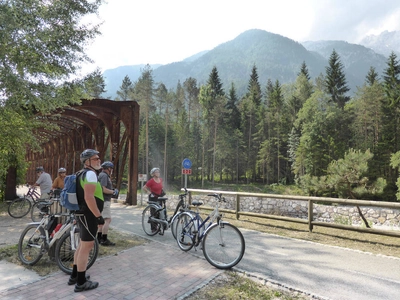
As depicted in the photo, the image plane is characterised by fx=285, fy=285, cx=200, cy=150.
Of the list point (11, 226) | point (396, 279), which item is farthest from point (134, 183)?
point (396, 279)

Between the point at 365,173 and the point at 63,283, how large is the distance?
2941 centimetres

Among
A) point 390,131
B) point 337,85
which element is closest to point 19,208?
point 390,131

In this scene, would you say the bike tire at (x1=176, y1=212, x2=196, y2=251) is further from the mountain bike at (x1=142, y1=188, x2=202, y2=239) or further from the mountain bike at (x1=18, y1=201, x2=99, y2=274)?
the mountain bike at (x1=18, y1=201, x2=99, y2=274)

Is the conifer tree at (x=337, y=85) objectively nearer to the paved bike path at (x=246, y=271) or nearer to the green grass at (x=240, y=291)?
the paved bike path at (x=246, y=271)

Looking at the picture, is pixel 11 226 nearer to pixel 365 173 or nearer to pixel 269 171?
pixel 365 173

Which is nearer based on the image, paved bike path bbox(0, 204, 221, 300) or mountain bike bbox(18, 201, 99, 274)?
paved bike path bbox(0, 204, 221, 300)

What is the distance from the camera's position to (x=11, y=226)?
306 inches

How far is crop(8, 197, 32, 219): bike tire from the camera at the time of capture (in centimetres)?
935

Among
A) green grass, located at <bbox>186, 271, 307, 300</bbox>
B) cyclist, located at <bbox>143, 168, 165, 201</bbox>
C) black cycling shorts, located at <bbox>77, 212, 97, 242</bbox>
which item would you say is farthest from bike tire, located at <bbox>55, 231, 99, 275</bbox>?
cyclist, located at <bbox>143, 168, 165, 201</bbox>

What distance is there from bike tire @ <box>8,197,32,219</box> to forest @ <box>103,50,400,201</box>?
24.3 meters

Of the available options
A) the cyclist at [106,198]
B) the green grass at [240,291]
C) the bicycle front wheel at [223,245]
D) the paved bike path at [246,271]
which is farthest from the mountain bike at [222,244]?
the cyclist at [106,198]

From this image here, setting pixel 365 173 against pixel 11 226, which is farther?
pixel 365 173

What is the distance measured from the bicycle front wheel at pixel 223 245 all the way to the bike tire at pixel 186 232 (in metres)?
0.67

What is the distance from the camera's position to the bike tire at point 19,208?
9352 millimetres
